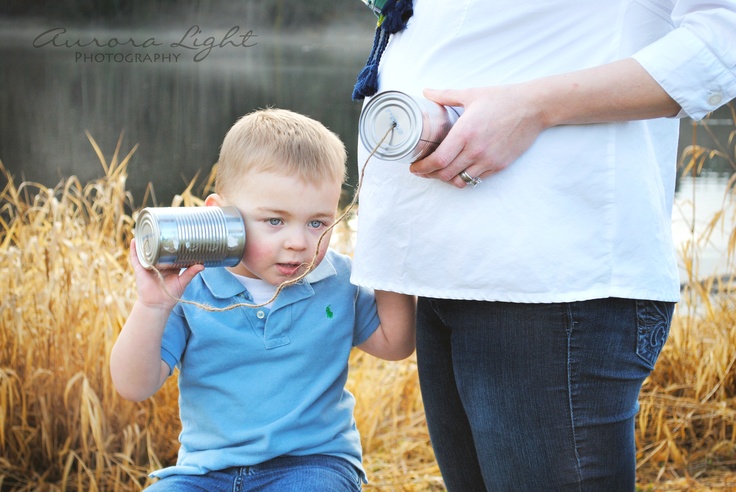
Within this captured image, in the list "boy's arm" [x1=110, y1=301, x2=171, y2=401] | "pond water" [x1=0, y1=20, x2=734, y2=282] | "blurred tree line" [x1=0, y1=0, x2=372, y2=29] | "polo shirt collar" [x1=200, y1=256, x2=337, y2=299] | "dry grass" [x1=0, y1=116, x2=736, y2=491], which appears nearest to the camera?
"boy's arm" [x1=110, y1=301, x2=171, y2=401]

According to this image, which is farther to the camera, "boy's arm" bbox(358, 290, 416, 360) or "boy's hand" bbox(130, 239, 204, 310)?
"boy's arm" bbox(358, 290, 416, 360)

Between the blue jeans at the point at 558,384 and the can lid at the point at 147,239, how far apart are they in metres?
0.49

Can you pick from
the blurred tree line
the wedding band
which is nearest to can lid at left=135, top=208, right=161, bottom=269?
the wedding band

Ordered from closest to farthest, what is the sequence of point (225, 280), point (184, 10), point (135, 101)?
point (225, 280)
point (135, 101)
point (184, 10)

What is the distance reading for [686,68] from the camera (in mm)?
1138

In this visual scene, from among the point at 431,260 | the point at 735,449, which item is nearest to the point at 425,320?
the point at 431,260

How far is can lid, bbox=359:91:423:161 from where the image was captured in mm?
1179

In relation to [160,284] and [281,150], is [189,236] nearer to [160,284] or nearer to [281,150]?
[160,284]

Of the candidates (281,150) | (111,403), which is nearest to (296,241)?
(281,150)

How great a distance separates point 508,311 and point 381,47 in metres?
0.53

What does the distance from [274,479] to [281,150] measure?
0.59 meters

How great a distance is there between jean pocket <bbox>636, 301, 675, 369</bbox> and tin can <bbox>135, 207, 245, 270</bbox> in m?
0.66

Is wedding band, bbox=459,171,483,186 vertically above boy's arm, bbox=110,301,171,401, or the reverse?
wedding band, bbox=459,171,483,186

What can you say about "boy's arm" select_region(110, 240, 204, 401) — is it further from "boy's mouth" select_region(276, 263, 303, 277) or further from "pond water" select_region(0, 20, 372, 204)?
"pond water" select_region(0, 20, 372, 204)
